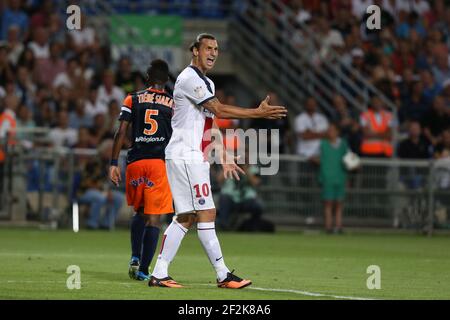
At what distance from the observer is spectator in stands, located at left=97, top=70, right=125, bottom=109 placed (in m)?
27.5

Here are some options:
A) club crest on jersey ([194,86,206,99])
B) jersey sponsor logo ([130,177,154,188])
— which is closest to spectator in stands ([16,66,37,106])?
jersey sponsor logo ([130,177,154,188])

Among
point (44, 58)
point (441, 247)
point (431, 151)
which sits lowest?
point (441, 247)

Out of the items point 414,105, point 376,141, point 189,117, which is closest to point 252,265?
point 189,117

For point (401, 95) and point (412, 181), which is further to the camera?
point (401, 95)

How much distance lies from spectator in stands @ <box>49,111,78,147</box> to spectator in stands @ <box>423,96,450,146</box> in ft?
26.2

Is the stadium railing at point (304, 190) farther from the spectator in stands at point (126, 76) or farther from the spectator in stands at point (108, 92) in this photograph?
the spectator in stands at point (126, 76)

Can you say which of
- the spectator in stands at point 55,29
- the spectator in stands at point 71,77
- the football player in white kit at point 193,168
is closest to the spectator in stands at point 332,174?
the spectator in stands at point 71,77

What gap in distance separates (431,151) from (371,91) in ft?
9.69

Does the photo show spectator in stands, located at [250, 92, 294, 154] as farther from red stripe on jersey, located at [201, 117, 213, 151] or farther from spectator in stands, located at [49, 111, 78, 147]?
red stripe on jersey, located at [201, 117, 213, 151]

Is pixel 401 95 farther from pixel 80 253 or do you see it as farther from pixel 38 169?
pixel 80 253

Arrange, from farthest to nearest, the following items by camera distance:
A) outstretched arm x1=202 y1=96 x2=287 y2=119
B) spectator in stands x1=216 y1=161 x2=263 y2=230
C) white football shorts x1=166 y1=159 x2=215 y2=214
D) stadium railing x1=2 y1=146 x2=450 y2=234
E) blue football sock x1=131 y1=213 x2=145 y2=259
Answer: stadium railing x1=2 y1=146 x2=450 y2=234 → spectator in stands x1=216 y1=161 x2=263 y2=230 → blue football sock x1=131 y1=213 x2=145 y2=259 → white football shorts x1=166 y1=159 x2=215 y2=214 → outstretched arm x1=202 y1=96 x2=287 y2=119
